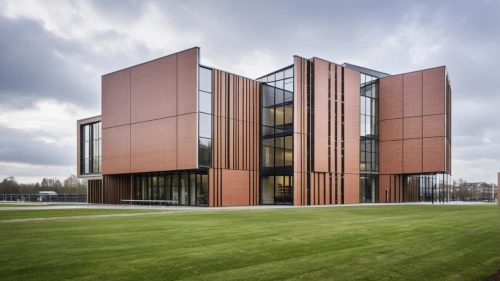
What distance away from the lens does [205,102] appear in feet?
125

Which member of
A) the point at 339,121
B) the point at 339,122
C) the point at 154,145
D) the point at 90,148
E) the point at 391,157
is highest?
the point at 339,121

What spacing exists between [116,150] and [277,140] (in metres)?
17.7

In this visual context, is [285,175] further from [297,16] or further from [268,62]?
[268,62]

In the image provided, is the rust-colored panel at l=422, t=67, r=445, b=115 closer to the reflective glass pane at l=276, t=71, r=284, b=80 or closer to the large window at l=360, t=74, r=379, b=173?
the large window at l=360, t=74, r=379, b=173

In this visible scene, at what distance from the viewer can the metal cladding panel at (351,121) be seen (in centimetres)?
4806

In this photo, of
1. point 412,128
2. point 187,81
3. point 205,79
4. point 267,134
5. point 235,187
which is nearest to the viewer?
point 187,81

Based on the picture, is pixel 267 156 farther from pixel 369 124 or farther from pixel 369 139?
pixel 369 124

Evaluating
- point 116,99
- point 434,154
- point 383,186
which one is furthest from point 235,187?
point 434,154

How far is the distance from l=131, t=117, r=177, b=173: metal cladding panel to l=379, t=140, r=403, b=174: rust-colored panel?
27.2 m

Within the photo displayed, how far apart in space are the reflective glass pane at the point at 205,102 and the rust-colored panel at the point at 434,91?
26.5 meters

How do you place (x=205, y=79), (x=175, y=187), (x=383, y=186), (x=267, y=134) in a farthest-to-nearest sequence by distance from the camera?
(x=383, y=186)
(x=267, y=134)
(x=175, y=187)
(x=205, y=79)

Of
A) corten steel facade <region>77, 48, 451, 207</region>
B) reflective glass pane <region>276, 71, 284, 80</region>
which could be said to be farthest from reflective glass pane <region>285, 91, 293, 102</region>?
reflective glass pane <region>276, 71, 284, 80</region>

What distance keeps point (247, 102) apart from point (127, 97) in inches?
511

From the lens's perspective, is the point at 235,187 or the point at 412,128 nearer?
the point at 235,187
